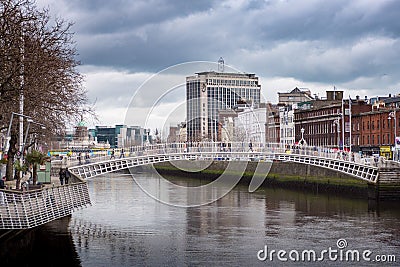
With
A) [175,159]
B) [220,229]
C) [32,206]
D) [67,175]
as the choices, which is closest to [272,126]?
[175,159]

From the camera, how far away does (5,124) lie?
35219 millimetres

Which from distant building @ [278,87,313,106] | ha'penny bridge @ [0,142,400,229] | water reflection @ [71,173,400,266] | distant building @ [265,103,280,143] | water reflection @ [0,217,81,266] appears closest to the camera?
water reflection @ [0,217,81,266]

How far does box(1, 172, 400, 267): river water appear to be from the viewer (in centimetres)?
2577

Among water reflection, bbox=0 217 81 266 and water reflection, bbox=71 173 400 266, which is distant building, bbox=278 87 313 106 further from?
water reflection, bbox=0 217 81 266

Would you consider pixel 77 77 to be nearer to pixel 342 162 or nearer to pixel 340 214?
pixel 340 214

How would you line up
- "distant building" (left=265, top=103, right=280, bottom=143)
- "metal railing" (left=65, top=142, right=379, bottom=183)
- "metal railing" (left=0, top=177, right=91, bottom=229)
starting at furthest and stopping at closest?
"distant building" (left=265, top=103, right=280, bottom=143), "metal railing" (left=65, top=142, right=379, bottom=183), "metal railing" (left=0, top=177, right=91, bottom=229)

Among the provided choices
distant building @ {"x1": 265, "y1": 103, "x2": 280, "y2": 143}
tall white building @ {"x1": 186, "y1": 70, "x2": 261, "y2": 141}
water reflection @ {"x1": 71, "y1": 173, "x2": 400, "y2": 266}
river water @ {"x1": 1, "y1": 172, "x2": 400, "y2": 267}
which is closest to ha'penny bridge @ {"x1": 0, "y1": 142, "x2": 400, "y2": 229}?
river water @ {"x1": 1, "y1": 172, "x2": 400, "y2": 267}

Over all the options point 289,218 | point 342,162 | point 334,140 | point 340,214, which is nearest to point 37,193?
point 289,218

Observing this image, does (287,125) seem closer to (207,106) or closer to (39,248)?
(207,106)

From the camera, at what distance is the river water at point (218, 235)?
25766mm

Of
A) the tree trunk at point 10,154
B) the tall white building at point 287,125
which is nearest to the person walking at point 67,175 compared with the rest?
the tree trunk at point 10,154

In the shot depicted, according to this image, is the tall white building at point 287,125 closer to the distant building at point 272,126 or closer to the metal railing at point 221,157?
the distant building at point 272,126

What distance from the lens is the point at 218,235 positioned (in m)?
31.2

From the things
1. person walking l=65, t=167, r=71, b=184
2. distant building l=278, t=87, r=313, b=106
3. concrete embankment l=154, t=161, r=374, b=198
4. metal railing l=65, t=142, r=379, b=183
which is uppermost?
distant building l=278, t=87, r=313, b=106
